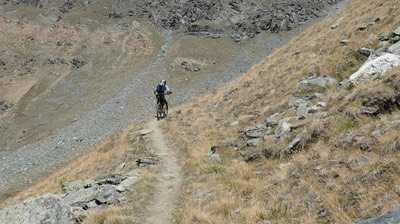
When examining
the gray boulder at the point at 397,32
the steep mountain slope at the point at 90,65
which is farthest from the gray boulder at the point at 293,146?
the steep mountain slope at the point at 90,65

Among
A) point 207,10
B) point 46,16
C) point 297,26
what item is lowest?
point 297,26

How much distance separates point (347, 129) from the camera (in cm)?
1133

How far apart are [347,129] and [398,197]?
4166 mm

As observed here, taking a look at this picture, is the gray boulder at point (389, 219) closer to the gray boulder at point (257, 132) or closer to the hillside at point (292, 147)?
the hillside at point (292, 147)

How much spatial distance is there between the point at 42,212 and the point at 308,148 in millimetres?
7896

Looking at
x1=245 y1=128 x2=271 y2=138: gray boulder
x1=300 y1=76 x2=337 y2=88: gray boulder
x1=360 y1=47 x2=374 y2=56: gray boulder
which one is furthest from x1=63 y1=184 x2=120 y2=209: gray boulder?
x1=360 y1=47 x2=374 y2=56: gray boulder

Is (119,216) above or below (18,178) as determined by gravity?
above

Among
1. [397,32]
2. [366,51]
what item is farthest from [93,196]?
[397,32]

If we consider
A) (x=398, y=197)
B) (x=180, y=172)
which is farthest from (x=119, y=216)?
(x=398, y=197)

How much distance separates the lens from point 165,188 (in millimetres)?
13367

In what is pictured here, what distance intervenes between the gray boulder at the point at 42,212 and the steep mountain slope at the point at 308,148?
129 inches

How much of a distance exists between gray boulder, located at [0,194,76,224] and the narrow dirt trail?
7.53ft

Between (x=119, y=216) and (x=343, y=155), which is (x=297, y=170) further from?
(x=119, y=216)

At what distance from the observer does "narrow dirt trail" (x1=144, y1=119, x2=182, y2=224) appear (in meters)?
11.0
